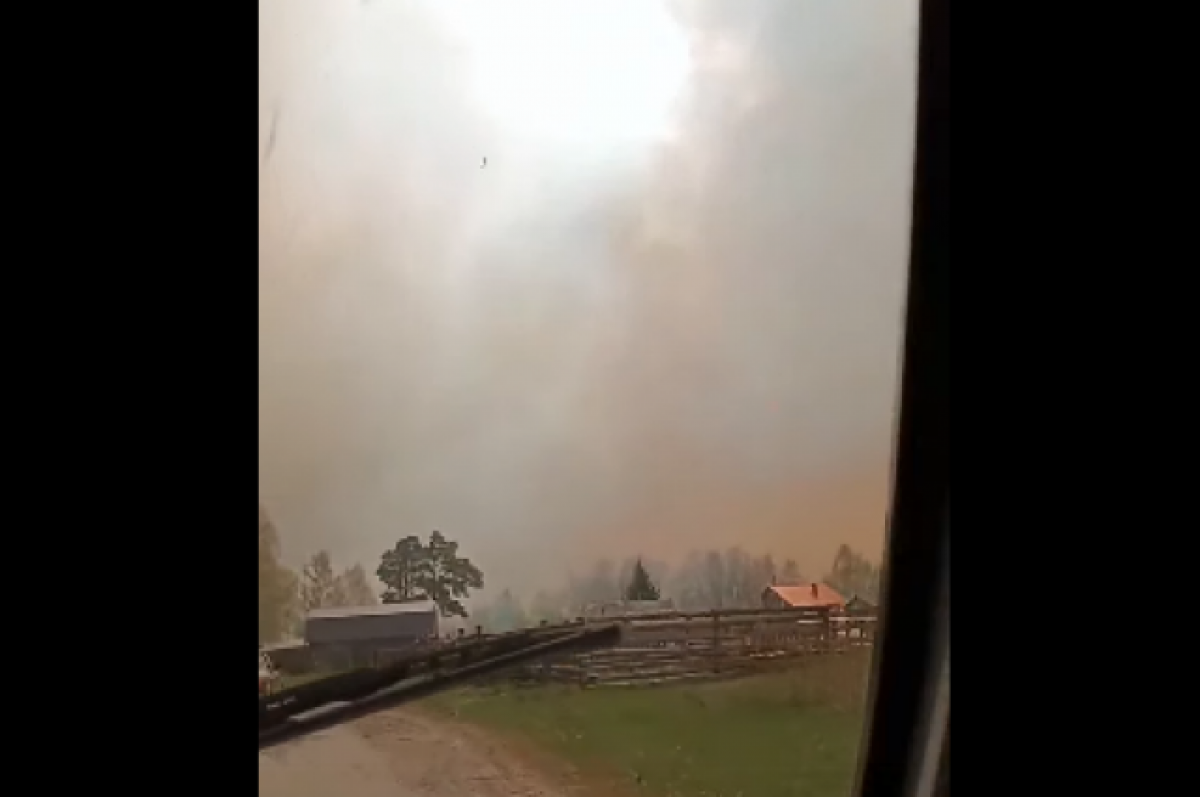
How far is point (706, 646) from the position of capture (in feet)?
2.56

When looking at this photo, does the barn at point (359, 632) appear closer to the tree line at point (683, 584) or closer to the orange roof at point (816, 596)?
the tree line at point (683, 584)

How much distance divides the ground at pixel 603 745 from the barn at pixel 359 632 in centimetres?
5

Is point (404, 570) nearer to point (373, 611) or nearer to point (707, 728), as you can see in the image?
point (373, 611)

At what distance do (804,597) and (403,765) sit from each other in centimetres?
32

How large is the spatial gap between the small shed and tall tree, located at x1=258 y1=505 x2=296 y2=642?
0.34 m

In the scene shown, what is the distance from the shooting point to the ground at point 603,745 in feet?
2.41

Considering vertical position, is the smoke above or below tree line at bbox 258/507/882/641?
above

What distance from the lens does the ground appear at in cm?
73

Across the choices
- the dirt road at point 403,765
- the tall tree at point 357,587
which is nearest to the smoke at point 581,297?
the tall tree at point 357,587

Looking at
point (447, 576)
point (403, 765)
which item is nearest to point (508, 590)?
point (447, 576)

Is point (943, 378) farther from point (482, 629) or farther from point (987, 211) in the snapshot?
point (482, 629)

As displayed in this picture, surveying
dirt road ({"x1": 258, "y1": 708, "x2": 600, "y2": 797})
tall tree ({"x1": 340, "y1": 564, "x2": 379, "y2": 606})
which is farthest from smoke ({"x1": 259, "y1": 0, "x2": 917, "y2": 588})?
dirt road ({"x1": 258, "y1": 708, "x2": 600, "y2": 797})

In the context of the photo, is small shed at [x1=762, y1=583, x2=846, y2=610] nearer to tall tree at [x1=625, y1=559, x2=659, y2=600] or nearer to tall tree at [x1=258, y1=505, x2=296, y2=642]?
tall tree at [x1=625, y1=559, x2=659, y2=600]
